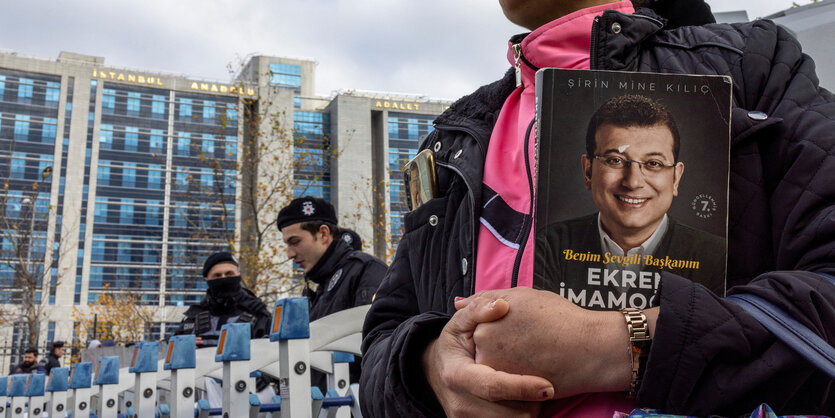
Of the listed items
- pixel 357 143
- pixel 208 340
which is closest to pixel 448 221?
pixel 208 340

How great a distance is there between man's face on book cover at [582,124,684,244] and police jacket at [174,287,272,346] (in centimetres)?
624

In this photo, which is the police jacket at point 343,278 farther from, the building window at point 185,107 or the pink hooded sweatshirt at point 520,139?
the building window at point 185,107

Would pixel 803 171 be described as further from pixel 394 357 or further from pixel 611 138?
pixel 394 357

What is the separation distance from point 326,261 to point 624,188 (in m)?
4.60

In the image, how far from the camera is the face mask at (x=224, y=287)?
717cm

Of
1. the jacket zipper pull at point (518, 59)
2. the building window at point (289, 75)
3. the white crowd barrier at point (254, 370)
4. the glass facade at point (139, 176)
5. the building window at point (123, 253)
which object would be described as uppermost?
the building window at point (289, 75)

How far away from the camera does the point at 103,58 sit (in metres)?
79.8

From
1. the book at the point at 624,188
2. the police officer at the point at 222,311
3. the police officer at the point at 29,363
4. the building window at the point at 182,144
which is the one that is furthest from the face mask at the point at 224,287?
the building window at the point at 182,144

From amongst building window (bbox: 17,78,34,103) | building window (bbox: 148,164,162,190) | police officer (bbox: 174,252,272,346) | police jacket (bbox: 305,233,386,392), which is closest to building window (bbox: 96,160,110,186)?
building window (bbox: 148,164,162,190)

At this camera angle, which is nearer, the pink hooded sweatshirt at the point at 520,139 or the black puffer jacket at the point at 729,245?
the black puffer jacket at the point at 729,245

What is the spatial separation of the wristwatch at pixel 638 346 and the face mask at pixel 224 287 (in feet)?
21.6

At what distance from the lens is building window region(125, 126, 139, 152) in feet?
259

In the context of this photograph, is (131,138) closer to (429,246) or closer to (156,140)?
(156,140)

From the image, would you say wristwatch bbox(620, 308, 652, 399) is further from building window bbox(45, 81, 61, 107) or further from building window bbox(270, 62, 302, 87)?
building window bbox(270, 62, 302, 87)
